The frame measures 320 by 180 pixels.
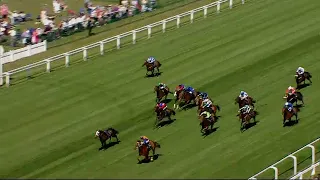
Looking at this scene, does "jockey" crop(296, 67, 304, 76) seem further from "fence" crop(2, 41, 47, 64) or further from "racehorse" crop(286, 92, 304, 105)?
"fence" crop(2, 41, 47, 64)

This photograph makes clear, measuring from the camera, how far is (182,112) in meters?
35.2

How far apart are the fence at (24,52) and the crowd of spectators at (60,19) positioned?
486 millimetres

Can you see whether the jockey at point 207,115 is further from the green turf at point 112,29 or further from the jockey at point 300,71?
the green turf at point 112,29

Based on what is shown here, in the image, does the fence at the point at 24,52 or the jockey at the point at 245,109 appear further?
the fence at the point at 24,52

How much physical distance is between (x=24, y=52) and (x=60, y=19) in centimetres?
614

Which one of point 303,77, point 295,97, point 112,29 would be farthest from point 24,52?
point 295,97

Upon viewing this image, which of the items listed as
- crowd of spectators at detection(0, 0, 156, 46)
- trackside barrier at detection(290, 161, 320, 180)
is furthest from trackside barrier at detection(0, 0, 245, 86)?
trackside barrier at detection(290, 161, 320, 180)

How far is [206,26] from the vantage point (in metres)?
46.6

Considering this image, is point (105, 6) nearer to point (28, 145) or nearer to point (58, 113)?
point (58, 113)

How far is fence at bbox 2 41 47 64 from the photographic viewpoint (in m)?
42.5

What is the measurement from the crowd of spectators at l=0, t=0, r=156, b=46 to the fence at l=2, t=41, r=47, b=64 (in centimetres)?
49

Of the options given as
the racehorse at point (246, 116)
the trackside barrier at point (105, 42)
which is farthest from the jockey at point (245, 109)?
the trackside barrier at point (105, 42)

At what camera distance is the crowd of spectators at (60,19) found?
148 feet

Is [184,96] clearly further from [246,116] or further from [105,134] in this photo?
[105,134]
